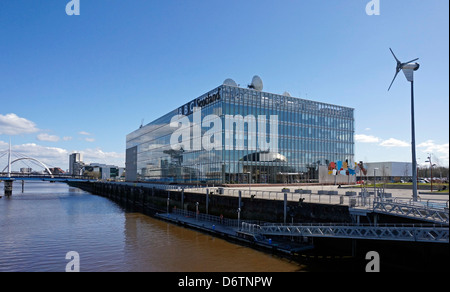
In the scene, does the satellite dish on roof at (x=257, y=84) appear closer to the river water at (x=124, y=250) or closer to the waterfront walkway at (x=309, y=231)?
the waterfront walkway at (x=309, y=231)

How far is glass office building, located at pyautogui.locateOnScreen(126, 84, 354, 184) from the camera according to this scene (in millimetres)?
74312

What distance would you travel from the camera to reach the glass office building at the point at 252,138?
74312 millimetres

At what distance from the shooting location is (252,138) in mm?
76688

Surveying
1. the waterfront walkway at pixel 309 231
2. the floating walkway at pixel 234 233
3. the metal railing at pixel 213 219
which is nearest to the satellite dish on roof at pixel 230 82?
the metal railing at pixel 213 219

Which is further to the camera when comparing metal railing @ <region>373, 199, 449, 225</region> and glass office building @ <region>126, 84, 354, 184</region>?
glass office building @ <region>126, 84, 354, 184</region>

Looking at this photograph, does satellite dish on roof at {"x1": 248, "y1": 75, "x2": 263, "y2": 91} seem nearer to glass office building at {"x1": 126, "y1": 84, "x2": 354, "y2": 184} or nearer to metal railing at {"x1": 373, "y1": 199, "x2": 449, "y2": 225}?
glass office building at {"x1": 126, "y1": 84, "x2": 354, "y2": 184}

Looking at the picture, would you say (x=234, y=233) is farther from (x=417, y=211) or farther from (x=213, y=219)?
(x=417, y=211)

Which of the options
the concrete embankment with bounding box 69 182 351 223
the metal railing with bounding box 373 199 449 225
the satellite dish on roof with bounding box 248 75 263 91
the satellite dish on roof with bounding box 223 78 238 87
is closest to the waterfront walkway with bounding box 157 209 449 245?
the metal railing with bounding box 373 199 449 225

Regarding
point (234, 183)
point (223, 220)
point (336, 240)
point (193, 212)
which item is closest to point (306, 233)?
point (336, 240)

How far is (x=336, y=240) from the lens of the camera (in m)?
27.7

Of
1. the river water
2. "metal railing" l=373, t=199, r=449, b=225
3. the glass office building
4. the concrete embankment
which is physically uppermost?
the glass office building

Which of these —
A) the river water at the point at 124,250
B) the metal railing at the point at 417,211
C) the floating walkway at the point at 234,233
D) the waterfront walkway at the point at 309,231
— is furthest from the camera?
the floating walkway at the point at 234,233
